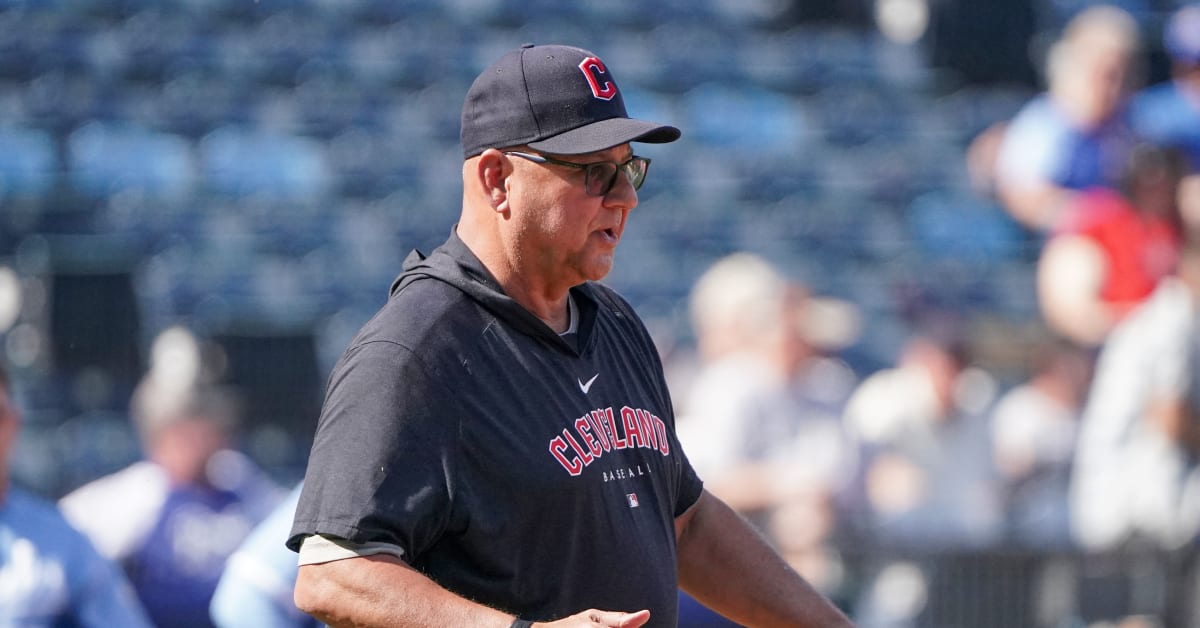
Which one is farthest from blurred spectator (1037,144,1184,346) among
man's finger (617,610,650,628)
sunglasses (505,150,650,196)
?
man's finger (617,610,650,628)

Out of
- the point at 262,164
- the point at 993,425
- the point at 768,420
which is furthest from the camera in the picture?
the point at 262,164

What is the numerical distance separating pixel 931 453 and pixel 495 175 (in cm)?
454

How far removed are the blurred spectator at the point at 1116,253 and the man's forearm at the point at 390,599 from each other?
5435 mm

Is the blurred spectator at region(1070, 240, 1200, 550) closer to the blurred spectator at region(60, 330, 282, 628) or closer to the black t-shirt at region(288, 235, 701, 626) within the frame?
the blurred spectator at region(60, 330, 282, 628)

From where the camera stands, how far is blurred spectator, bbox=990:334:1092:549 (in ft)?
22.4

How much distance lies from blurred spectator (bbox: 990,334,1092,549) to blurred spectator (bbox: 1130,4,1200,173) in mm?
1885

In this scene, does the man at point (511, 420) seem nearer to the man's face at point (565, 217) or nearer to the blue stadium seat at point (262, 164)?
the man's face at point (565, 217)

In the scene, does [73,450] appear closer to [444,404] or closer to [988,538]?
[988,538]

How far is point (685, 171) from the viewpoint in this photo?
12.0 meters

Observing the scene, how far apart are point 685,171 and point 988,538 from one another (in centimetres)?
613

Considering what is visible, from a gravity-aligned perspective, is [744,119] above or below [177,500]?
above

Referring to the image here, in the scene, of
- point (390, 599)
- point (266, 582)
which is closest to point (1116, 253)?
point (266, 582)

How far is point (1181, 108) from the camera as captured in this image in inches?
352

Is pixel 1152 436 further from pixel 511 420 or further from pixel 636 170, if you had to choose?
pixel 511 420
